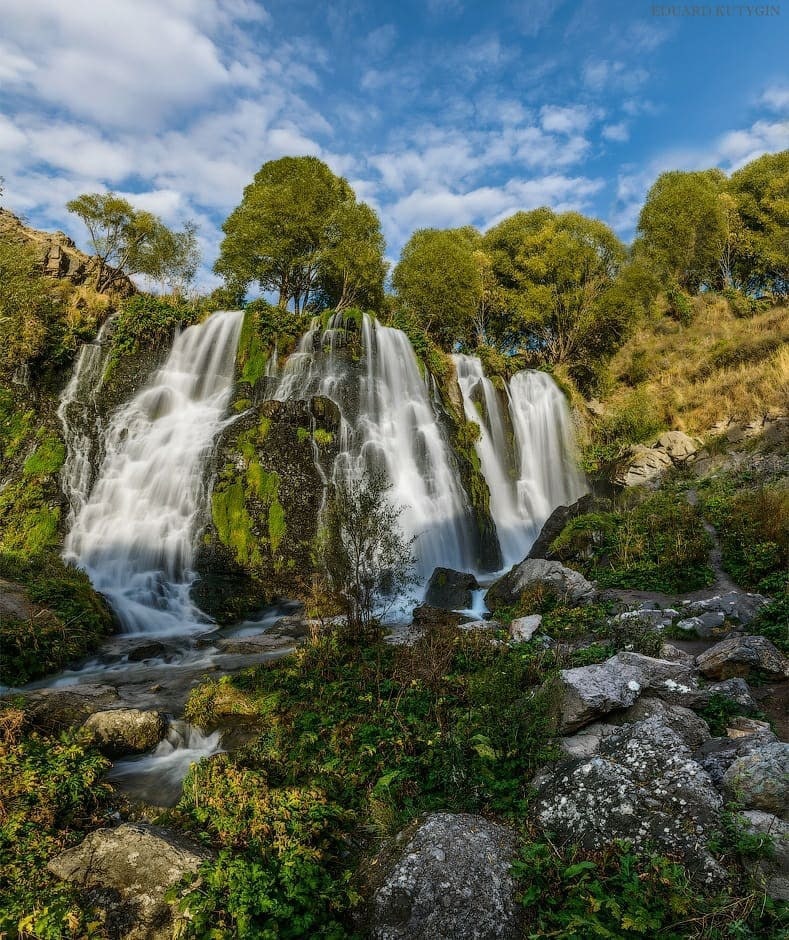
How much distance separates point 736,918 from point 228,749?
16.8 feet

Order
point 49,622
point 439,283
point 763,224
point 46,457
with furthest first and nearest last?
point 763,224 → point 439,283 → point 46,457 → point 49,622

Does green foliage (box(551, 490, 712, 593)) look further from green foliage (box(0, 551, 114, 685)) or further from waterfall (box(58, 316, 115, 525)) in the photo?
waterfall (box(58, 316, 115, 525))

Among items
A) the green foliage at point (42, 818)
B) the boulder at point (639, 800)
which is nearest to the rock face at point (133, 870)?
the green foliage at point (42, 818)

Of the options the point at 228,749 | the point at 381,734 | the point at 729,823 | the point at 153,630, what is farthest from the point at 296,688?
the point at 153,630

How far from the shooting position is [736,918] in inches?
103

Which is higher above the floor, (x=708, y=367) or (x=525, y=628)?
(x=708, y=367)

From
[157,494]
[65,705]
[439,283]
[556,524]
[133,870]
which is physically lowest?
[133,870]

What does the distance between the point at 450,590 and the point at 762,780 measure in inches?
385

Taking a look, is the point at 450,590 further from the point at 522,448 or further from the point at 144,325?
the point at 144,325

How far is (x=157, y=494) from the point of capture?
15.0 metres

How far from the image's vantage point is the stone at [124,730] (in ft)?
18.9

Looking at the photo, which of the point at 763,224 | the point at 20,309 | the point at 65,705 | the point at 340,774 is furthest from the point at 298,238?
the point at 763,224

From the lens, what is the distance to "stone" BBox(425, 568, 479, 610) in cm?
1242

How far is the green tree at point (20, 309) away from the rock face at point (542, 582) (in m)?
17.0
